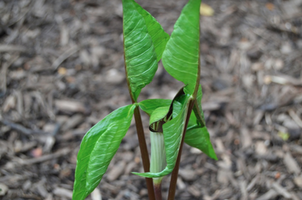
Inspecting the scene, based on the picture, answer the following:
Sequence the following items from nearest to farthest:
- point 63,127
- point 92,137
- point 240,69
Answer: point 92,137 < point 63,127 < point 240,69

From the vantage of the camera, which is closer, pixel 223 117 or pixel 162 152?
pixel 162 152

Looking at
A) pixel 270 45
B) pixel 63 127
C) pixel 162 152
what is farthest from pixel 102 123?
pixel 270 45

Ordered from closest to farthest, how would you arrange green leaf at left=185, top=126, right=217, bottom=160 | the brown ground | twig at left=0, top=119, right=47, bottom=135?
green leaf at left=185, top=126, right=217, bottom=160 → the brown ground → twig at left=0, top=119, right=47, bottom=135

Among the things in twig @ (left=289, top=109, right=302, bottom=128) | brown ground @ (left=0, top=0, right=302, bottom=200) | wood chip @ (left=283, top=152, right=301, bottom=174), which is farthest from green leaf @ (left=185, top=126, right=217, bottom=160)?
twig @ (left=289, top=109, right=302, bottom=128)

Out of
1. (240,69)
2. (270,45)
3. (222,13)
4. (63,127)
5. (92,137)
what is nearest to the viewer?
(92,137)

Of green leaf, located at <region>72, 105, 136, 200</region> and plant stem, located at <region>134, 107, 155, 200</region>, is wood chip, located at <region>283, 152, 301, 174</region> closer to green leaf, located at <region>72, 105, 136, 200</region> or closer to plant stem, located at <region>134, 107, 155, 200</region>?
plant stem, located at <region>134, 107, 155, 200</region>

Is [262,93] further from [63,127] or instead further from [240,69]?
[63,127]

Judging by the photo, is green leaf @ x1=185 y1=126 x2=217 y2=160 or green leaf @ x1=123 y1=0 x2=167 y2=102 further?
green leaf @ x1=185 y1=126 x2=217 y2=160

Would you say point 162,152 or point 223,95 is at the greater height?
point 162,152
